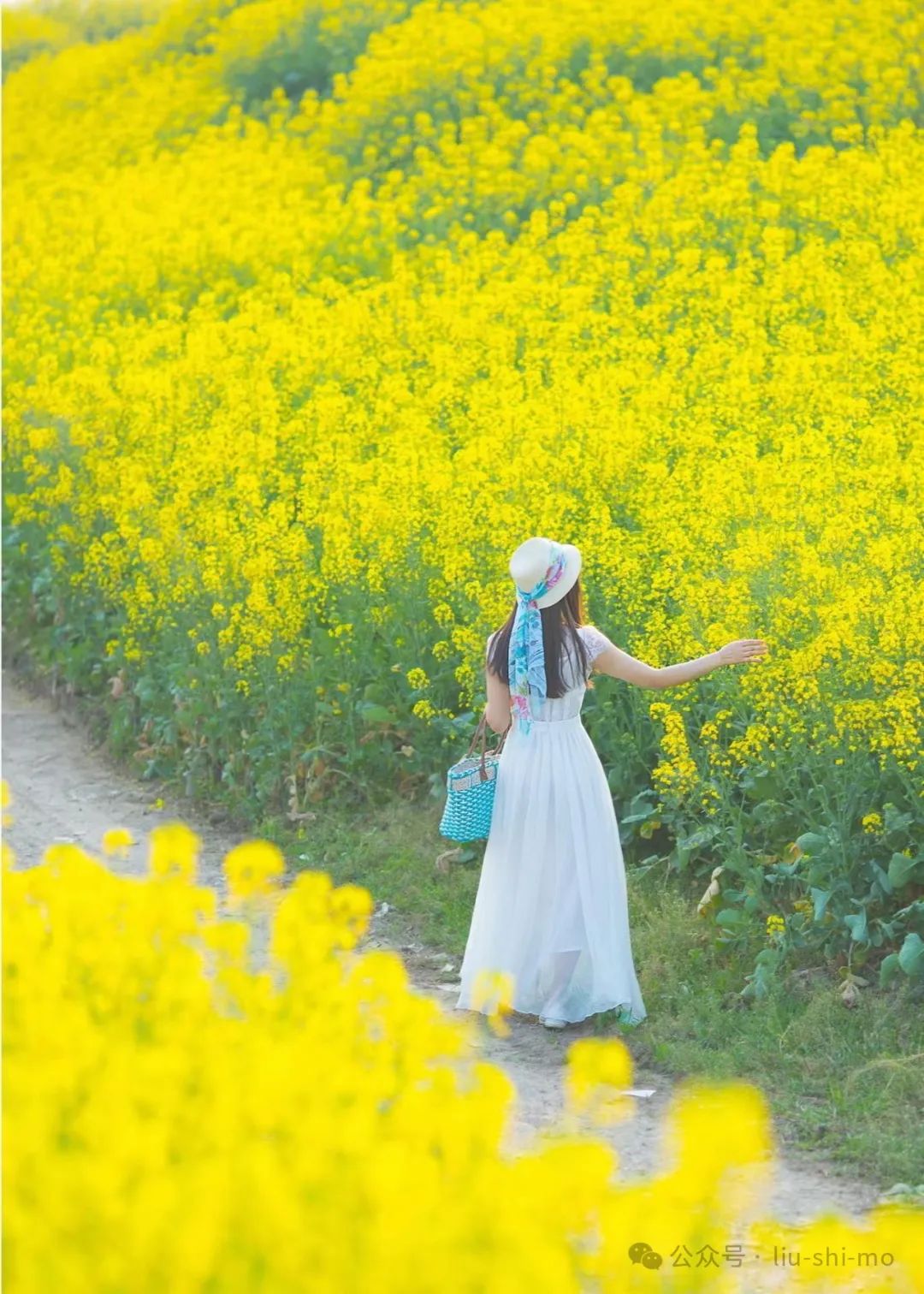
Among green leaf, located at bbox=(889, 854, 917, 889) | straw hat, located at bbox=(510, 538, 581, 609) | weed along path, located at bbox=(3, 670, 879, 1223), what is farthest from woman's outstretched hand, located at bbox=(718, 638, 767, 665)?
weed along path, located at bbox=(3, 670, 879, 1223)

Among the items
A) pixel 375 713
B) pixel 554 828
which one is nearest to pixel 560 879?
pixel 554 828

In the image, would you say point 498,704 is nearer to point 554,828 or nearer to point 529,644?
point 529,644

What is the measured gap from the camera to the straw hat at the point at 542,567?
5941 mm

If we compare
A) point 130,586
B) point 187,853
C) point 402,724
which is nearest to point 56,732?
point 130,586

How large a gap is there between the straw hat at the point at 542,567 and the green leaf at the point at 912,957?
150 cm

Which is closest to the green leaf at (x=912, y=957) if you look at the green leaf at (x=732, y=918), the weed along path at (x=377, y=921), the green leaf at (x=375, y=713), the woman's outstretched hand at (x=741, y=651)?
the green leaf at (x=732, y=918)

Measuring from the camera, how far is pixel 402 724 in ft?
27.1

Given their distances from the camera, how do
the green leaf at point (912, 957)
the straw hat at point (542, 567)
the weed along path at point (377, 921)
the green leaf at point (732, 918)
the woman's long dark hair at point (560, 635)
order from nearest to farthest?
1. the weed along path at point (377, 921)
2. the green leaf at point (912, 957)
3. the straw hat at point (542, 567)
4. the woman's long dark hair at point (560, 635)
5. the green leaf at point (732, 918)

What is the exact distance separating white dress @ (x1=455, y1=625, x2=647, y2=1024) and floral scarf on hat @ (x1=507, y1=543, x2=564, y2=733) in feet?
0.25

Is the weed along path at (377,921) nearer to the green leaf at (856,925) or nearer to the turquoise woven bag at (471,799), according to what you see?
the turquoise woven bag at (471,799)

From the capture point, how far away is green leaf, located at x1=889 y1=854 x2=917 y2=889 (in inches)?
237

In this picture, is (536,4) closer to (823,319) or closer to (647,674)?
(823,319)

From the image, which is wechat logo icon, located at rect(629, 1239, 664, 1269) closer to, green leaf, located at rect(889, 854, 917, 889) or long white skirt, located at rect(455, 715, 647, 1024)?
long white skirt, located at rect(455, 715, 647, 1024)

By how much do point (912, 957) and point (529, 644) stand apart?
59.3 inches
